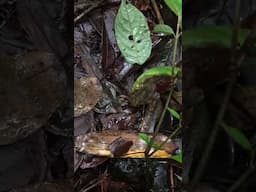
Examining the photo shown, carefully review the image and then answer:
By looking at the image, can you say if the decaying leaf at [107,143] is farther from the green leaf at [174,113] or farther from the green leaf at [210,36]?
the green leaf at [210,36]

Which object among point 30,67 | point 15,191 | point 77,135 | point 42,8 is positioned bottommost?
point 15,191

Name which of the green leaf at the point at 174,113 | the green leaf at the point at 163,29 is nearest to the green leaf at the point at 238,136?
the green leaf at the point at 174,113

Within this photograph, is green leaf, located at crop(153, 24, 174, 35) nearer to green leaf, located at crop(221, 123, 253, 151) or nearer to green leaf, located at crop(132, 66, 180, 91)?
green leaf, located at crop(132, 66, 180, 91)

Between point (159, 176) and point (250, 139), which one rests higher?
point (250, 139)

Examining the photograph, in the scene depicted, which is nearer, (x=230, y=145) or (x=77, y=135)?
(x=230, y=145)

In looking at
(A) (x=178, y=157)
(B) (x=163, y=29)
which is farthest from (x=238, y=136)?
(B) (x=163, y=29)

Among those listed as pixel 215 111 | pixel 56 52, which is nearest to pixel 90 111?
pixel 56 52

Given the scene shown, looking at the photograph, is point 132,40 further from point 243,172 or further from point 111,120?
point 243,172

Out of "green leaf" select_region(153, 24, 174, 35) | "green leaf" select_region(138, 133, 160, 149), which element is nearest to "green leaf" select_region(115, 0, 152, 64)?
"green leaf" select_region(153, 24, 174, 35)

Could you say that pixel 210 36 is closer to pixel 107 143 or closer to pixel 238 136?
pixel 238 136
